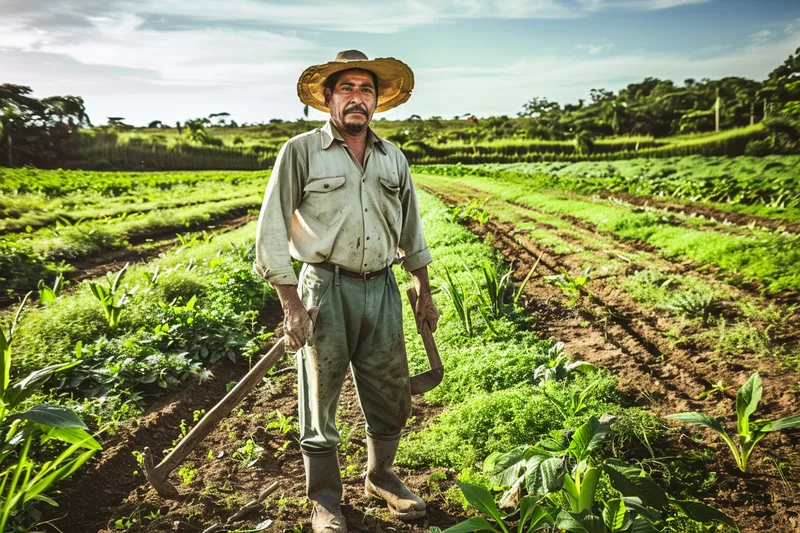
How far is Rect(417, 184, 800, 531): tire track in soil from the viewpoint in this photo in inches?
92.4

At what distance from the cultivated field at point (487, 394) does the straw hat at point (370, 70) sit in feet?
5.66

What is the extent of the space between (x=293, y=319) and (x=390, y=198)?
2.34 ft

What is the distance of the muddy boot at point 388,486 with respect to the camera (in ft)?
7.96

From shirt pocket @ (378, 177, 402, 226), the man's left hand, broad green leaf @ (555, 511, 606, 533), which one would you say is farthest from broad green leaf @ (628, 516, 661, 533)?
shirt pocket @ (378, 177, 402, 226)

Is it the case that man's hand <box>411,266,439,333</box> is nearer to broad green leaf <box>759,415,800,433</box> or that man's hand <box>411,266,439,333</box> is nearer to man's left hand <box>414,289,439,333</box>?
man's left hand <box>414,289,439,333</box>

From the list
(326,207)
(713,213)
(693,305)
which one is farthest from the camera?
(713,213)

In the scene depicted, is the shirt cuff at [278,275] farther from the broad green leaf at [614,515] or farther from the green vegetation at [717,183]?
the green vegetation at [717,183]

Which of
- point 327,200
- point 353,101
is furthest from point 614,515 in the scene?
point 353,101

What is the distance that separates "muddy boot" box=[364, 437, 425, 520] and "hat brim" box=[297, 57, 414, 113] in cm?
165

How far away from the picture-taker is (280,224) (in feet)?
7.41

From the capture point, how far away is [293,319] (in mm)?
2230

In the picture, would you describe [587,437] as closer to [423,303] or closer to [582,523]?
[582,523]

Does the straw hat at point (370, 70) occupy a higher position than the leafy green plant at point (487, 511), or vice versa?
the straw hat at point (370, 70)

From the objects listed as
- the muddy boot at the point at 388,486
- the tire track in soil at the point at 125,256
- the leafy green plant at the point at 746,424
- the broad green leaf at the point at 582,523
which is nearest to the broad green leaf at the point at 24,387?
the muddy boot at the point at 388,486
